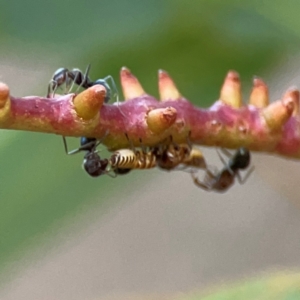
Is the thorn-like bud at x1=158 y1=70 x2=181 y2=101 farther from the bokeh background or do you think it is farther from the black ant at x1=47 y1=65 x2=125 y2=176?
the bokeh background

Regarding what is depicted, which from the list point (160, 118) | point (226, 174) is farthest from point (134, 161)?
point (226, 174)

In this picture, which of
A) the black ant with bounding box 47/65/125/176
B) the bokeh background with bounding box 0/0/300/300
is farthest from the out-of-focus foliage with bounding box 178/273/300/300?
the black ant with bounding box 47/65/125/176

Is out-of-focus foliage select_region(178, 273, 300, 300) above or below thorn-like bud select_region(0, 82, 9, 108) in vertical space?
below

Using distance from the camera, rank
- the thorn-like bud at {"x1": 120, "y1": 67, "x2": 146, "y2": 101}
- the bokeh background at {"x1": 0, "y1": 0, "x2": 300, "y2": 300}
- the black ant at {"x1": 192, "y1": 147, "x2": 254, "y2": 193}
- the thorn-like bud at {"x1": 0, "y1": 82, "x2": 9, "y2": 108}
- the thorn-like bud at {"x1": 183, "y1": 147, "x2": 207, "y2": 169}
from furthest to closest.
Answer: the bokeh background at {"x1": 0, "y1": 0, "x2": 300, "y2": 300}, the black ant at {"x1": 192, "y1": 147, "x2": 254, "y2": 193}, the thorn-like bud at {"x1": 183, "y1": 147, "x2": 207, "y2": 169}, the thorn-like bud at {"x1": 120, "y1": 67, "x2": 146, "y2": 101}, the thorn-like bud at {"x1": 0, "y1": 82, "x2": 9, "y2": 108}

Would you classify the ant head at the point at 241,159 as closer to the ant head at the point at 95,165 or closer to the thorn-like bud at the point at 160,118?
the ant head at the point at 95,165

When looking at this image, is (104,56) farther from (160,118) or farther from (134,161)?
(160,118)
